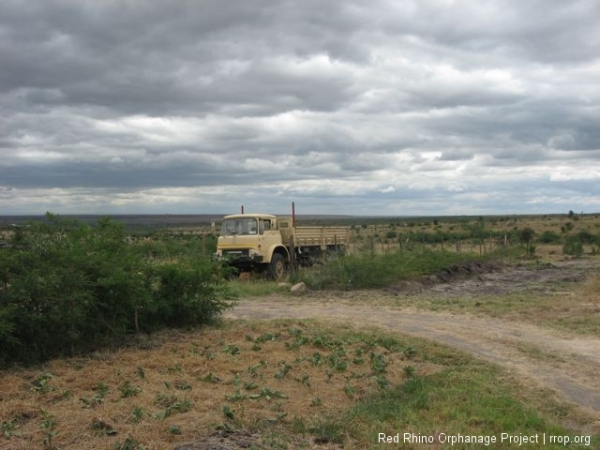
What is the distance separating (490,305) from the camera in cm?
1459

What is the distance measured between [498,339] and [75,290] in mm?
6849

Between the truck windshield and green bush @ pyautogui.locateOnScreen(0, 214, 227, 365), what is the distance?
9.77m

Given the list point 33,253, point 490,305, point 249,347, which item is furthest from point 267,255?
point 33,253

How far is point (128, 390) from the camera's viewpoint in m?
6.67

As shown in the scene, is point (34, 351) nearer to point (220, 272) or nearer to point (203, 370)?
point (203, 370)

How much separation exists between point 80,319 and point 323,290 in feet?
35.2

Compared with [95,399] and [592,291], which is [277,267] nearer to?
[592,291]

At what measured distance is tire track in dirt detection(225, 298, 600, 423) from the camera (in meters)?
8.00

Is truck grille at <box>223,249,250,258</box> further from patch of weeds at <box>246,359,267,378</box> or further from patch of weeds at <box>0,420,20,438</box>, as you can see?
patch of weeds at <box>0,420,20,438</box>

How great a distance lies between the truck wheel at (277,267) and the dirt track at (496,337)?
3.77 metres

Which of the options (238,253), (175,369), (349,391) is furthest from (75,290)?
(238,253)

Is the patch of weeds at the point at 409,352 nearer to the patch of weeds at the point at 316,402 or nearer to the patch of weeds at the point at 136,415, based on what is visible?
the patch of weeds at the point at 316,402

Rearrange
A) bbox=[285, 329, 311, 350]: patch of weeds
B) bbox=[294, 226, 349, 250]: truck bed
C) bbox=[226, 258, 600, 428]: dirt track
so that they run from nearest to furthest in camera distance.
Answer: bbox=[226, 258, 600, 428]: dirt track, bbox=[285, 329, 311, 350]: patch of weeds, bbox=[294, 226, 349, 250]: truck bed

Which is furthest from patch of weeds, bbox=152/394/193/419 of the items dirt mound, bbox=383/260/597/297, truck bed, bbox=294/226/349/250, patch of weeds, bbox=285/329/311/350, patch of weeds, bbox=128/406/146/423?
truck bed, bbox=294/226/349/250
